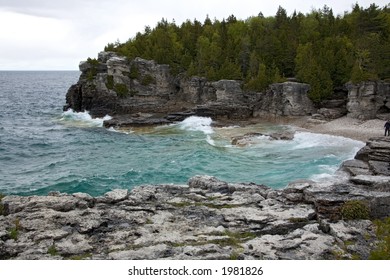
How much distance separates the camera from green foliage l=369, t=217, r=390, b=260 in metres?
14.2

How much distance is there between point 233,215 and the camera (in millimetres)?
20156

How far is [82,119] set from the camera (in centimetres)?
7638

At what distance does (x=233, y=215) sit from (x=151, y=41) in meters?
76.3

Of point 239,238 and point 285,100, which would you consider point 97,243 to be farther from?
point 285,100

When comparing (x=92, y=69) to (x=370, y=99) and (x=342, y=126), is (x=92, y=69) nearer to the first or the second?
(x=342, y=126)

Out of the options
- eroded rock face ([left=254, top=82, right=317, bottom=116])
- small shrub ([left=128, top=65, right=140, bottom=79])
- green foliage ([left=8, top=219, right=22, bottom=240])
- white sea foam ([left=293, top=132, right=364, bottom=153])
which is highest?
small shrub ([left=128, top=65, right=140, bottom=79])

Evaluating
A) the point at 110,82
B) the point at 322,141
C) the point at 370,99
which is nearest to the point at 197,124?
the point at 110,82

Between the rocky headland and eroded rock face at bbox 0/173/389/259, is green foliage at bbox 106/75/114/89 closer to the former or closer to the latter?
the rocky headland

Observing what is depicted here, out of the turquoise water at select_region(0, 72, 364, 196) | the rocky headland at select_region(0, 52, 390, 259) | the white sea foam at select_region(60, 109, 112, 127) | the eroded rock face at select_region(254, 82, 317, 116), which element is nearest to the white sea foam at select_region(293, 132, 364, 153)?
the turquoise water at select_region(0, 72, 364, 196)

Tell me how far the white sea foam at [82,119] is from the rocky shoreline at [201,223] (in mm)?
49185

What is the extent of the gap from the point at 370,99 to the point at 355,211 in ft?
137

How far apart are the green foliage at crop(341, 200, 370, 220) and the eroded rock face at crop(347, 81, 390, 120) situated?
1593 inches

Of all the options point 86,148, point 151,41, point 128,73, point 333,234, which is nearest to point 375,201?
point 333,234

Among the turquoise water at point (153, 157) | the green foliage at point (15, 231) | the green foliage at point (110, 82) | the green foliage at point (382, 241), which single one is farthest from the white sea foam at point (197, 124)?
the green foliage at point (15, 231)
